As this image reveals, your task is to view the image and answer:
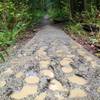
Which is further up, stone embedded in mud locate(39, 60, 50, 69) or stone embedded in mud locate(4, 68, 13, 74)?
stone embedded in mud locate(4, 68, 13, 74)

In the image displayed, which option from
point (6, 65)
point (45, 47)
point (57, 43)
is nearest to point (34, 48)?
point (45, 47)

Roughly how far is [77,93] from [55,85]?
0.41 metres

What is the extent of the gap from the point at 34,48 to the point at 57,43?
88cm

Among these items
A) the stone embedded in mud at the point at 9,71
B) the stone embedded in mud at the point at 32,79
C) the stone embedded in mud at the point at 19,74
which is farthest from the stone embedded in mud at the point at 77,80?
the stone embedded in mud at the point at 9,71

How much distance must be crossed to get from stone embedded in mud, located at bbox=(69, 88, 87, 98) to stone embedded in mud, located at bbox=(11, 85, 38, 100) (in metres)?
0.54

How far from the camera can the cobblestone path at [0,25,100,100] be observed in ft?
10.1

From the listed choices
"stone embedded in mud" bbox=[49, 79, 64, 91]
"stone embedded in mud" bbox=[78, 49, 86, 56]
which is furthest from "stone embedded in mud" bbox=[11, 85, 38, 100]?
"stone embedded in mud" bbox=[78, 49, 86, 56]

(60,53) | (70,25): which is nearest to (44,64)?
(60,53)

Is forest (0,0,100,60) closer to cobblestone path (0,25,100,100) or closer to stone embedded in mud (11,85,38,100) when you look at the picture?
cobblestone path (0,25,100,100)

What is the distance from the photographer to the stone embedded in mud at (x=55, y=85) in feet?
10.6

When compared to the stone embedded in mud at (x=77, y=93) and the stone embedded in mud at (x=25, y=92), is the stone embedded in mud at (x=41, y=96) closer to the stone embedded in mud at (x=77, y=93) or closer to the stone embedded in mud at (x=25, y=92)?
the stone embedded in mud at (x=25, y=92)

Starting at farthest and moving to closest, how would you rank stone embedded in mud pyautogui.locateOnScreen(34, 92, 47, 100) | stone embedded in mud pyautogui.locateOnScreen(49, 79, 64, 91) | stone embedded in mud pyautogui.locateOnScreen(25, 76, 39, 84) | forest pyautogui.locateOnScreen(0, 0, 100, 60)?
1. forest pyautogui.locateOnScreen(0, 0, 100, 60)
2. stone embedded in mud pyautogui.locateOnScreen(25, 76, 39, 84)
3. stone embedded in mud pyautogui.locateOnScreen(49, 79, 64, 91)
4. stone embedded in mud pyautogui.locateOnScreen(34, 92, 47, 100)

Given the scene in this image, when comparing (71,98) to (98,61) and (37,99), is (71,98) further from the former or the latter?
(98,61)

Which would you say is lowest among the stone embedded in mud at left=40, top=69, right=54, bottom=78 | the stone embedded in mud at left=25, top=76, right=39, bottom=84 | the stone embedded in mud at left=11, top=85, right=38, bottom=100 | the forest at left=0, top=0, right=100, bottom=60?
the forest at left=0, top=0, right=100, bottom=60
